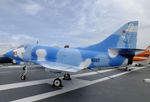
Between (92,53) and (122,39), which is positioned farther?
(122,39)

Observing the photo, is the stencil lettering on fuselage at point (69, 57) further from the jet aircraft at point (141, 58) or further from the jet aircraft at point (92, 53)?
the jet aircraft at point (141, 58)

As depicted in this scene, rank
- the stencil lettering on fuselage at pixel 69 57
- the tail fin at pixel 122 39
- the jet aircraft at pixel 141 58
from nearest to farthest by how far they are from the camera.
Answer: the stencil lettering on fuselage at pixel 69 57, the tail fin at pixel 122 39, the jet aircraft at pixel 141 58

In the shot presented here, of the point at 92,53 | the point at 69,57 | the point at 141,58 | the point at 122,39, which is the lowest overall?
the point at 141,58

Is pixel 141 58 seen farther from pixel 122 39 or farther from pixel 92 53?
pixel 92 53

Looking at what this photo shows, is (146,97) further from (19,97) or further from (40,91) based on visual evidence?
(19,97)

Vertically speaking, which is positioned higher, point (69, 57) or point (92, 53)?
point (92, 53)

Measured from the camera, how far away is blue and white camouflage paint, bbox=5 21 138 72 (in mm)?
10812

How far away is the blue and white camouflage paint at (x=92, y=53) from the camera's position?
10812mm

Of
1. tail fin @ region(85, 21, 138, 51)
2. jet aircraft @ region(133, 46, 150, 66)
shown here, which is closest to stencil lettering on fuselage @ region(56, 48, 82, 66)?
tail fin @ region(85, 21, 138, 51)

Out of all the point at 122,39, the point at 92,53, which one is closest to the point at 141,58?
the point at 122,39

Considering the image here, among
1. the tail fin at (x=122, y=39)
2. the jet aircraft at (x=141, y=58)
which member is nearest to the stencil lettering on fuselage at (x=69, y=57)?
the tail fin at (x=122, y=39)

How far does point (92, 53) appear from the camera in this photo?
11.1m

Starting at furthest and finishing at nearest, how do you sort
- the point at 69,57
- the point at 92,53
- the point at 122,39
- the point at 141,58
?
the point at 141,58
the point at 122,39
the point at 92,53
the point at 69,57

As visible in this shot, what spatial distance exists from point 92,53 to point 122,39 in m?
2.63
